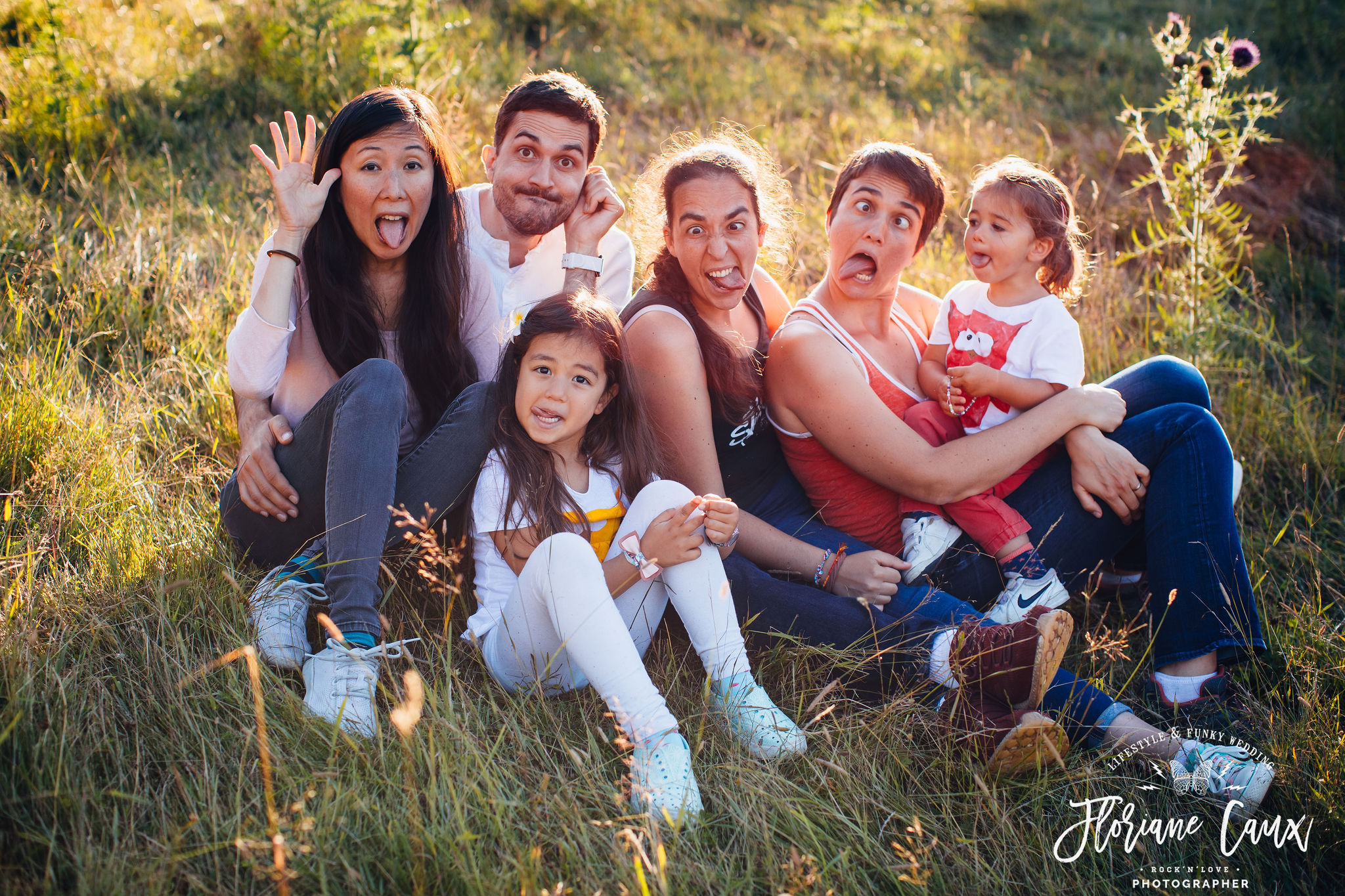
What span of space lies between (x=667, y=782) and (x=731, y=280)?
156 cm

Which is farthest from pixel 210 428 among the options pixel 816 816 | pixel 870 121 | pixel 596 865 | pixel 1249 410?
pixel 870 121

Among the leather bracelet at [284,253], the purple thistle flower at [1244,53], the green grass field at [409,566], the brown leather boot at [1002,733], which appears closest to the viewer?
the green grass field at [409,566]

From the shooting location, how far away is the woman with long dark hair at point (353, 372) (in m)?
2.30

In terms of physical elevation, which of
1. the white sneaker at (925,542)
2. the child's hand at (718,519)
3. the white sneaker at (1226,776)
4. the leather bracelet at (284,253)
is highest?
the leather bracelet at (284,253)

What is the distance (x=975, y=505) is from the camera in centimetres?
271

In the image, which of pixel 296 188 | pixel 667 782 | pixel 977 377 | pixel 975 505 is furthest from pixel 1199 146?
pixel 296 188

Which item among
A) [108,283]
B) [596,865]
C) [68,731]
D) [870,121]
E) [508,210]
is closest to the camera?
[596,865]

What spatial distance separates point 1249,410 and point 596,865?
369cm

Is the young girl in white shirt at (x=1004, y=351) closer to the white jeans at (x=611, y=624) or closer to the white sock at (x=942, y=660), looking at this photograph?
the white sock at (x=942, y=660)

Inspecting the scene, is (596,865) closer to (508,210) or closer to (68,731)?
(68,731)

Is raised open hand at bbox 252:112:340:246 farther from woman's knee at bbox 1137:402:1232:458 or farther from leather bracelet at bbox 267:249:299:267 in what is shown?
woman's knee at bbox 1137:402:1232:458

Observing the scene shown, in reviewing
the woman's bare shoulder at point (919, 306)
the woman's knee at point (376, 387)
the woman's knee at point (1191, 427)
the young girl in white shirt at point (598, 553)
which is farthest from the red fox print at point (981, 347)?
the woman's knee at point (376, 387)

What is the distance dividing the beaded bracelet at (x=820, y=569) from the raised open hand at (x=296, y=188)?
185cm

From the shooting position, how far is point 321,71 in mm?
5438
